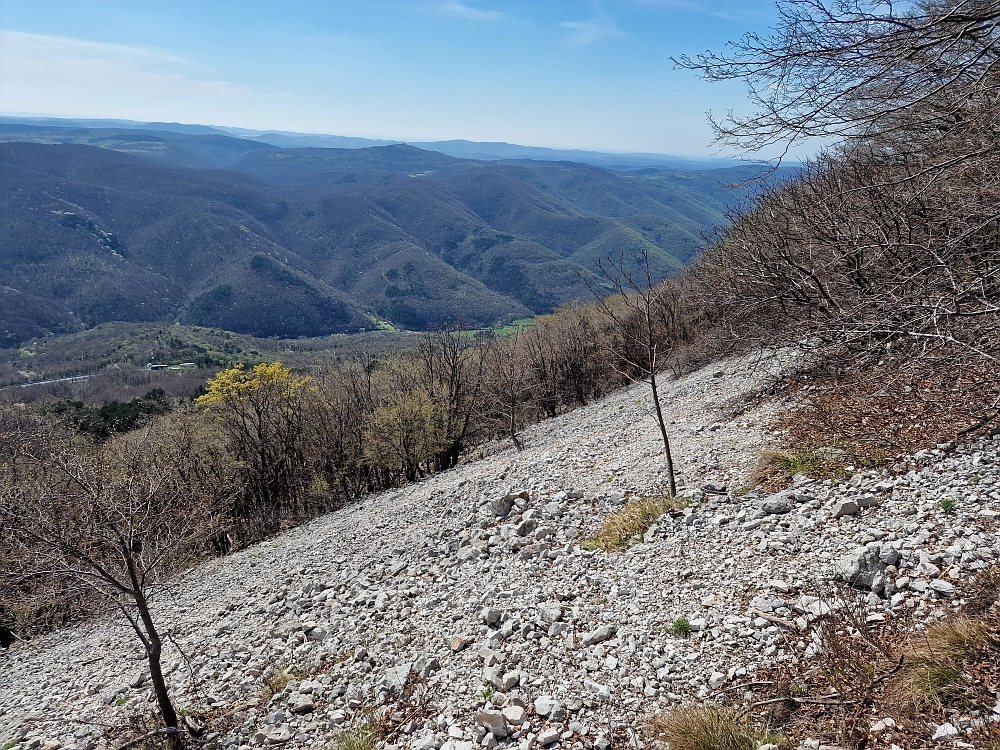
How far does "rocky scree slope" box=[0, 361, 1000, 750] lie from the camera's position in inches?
184

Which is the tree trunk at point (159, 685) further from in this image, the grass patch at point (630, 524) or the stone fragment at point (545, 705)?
the grass patch at point (630, 524)

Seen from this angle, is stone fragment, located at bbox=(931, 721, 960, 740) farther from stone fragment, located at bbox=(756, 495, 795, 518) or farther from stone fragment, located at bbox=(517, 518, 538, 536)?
stone fragment, located at bbox=(517, 518, 538, 536)

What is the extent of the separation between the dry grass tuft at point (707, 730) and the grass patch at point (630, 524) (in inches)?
125

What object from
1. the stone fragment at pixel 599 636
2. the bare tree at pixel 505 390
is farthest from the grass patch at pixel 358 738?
the bare tree at pixel 505 390

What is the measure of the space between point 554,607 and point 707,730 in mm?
2489

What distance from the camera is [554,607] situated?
616 centimetres

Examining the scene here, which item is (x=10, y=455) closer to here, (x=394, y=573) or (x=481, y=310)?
(x=394, y=573)

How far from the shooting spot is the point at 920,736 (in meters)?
3.29

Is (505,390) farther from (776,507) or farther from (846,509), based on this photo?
(846,509)

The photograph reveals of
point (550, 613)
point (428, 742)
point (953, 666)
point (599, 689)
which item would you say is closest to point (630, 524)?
point (550, 613)

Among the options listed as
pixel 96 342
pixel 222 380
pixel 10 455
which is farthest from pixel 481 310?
pixel 10 455

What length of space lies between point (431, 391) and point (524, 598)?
19.0 metres

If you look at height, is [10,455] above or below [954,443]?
below

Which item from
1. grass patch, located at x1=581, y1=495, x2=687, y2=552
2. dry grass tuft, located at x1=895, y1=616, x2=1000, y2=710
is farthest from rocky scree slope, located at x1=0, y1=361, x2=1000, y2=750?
dry grass tuft, located at x1=895, y1=616, x2=1000, y2=710
